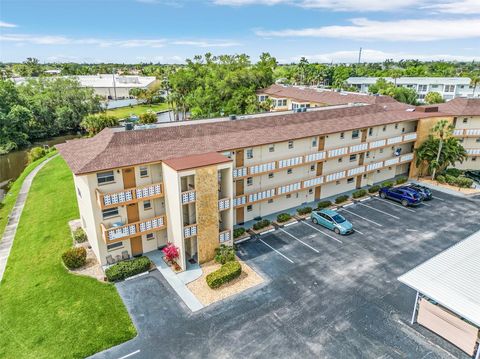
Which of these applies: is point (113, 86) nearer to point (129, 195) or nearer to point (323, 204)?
point (323, 204)

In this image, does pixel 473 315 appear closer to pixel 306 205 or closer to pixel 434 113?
pixel 306 205

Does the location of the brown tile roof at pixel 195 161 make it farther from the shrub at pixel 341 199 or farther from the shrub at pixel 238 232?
the shrub at pixel 341 199

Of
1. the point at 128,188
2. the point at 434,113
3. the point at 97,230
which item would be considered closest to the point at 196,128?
the point at 128,188

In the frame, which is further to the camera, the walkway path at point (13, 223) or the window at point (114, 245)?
the walkway path at point (13, 223)

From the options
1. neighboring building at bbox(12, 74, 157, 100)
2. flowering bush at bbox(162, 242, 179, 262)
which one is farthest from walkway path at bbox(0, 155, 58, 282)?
neighboring building at bbox(12, 74, 157, 100)

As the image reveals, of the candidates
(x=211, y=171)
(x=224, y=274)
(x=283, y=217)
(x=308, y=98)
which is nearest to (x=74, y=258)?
(x=224, y=274)

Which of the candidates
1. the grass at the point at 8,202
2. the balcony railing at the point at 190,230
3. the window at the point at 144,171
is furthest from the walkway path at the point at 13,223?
the balcony railing at the point at 190,230
